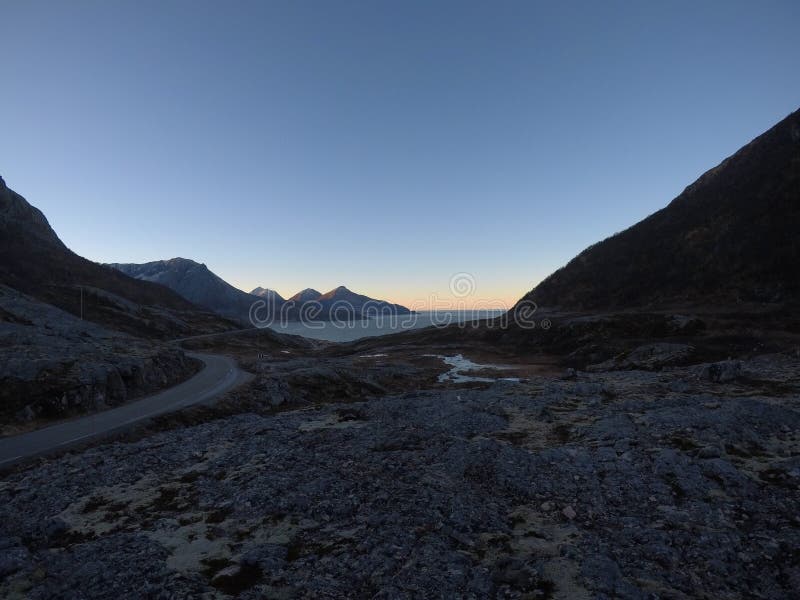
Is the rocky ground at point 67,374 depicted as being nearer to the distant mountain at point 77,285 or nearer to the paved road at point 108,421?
the paved road at point 108,421

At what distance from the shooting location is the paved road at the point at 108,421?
21828 millimetres

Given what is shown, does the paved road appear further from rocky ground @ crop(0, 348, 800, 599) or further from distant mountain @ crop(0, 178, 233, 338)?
distant mountain @ crop(0, 178, 233, 338)

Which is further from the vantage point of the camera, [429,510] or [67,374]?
[67,374]

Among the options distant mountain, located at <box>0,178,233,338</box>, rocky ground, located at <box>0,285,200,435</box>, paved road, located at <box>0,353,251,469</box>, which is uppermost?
distant mountain, located at <box>0,178,233,338</box>

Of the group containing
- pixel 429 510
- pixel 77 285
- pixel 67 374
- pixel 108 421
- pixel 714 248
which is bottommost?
pixel 108 421

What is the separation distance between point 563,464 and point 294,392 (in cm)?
2726

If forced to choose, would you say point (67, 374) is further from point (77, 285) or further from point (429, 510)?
point (77, 285)

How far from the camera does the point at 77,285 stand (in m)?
105

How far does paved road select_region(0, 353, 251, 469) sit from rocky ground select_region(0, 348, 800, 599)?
2443mm

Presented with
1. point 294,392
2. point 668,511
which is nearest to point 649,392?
point 668,511

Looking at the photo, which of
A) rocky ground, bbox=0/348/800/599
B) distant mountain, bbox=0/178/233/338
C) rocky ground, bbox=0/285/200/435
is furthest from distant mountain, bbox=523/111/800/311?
distant mountain, bbox=0/178/233/338

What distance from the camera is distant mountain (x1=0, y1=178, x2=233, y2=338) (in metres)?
93.6

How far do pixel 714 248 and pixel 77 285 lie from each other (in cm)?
14586

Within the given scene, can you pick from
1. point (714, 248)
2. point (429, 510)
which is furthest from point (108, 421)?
point (714, 248)
